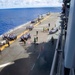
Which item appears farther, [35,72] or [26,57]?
[26,57]

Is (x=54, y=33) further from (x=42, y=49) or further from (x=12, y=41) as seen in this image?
(x=42, y=49)

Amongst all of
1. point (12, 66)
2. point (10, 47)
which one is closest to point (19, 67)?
point (12, 66)

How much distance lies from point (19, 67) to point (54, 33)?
40177 mm

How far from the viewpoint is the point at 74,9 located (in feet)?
10.4

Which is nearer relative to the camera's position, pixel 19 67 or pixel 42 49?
pixel 19 67

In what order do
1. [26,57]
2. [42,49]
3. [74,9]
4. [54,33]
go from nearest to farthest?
[74,9] → [26,57] → [42,49] → [54,33]

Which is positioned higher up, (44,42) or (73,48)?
(73,48)

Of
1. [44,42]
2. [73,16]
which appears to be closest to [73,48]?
[73,16]

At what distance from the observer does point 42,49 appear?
5522cm

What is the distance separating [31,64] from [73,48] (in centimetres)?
4056

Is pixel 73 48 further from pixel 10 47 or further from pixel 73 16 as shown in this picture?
pixel 10 47

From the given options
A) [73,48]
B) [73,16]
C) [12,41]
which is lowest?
[12,41]

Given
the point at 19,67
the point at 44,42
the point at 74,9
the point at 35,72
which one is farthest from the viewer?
the point at 44,42

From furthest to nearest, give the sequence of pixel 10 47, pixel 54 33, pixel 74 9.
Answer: pixel 54 33, pixel 10 47, pixel 74 9
